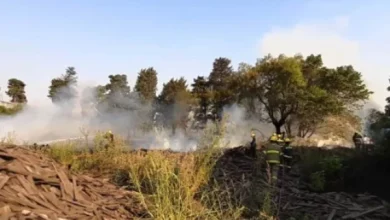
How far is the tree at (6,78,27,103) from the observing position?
49.3m

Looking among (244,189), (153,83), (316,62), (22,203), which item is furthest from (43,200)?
(153,83)

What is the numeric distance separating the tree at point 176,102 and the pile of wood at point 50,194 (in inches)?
1468

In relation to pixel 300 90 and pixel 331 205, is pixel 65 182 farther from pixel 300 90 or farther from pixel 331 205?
pixel 300 90

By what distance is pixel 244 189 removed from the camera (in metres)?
7.75

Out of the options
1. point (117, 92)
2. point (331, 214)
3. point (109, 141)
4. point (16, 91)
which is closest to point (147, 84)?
point (117, 92)

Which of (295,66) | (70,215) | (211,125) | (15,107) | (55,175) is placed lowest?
(70,215)

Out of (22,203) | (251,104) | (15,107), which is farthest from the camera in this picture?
(15,107)

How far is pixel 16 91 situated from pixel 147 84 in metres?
15.6

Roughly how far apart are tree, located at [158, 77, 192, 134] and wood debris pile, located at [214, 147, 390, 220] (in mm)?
34489

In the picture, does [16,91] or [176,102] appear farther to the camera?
[16,91]

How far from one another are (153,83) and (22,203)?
4706 centimetres

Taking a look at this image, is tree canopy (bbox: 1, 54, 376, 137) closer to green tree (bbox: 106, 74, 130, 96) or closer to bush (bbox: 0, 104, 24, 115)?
green tree (bbox: 106, 74, 130, 96)

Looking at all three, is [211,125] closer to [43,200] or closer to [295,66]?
[43,200]

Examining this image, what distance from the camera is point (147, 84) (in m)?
51.2
